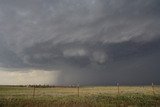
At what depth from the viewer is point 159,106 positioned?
25453 millimetres

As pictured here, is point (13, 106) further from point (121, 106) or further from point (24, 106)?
point (121, 106)

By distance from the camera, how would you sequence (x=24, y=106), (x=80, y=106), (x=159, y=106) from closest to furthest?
(x=80, y=106)
(x=24, y=106)
(x=159, y=106)

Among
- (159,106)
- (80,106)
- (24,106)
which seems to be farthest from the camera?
(159,106)

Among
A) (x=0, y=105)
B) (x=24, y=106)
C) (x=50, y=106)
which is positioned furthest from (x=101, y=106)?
(x=0, y=105)

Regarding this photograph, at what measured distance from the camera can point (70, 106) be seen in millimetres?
22844

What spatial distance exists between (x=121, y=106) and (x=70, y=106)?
5217 millimetres

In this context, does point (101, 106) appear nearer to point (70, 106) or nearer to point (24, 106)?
point (70, 106)

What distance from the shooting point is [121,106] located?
2541cm

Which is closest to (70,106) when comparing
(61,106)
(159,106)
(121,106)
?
(61,106)

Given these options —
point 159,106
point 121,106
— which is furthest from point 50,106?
point 159,106

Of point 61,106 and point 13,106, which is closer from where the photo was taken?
point 61,106

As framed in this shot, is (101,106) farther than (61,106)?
Yes

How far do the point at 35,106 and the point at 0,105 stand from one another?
151 inches

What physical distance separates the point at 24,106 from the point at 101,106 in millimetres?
6694
